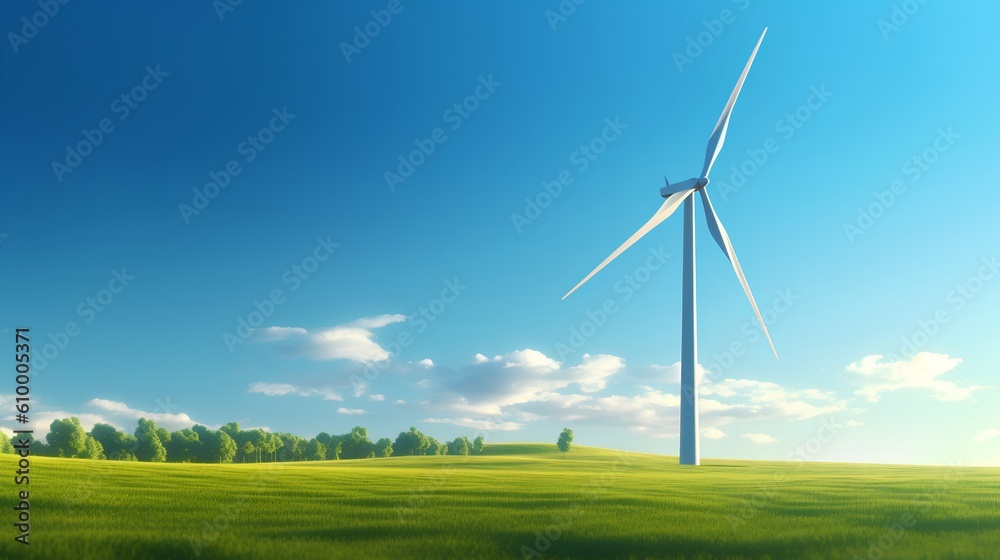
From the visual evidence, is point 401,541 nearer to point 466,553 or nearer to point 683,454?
point 466,553

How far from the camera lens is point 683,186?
6788cm

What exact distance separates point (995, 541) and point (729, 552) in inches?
245

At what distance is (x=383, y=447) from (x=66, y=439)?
72.2 meters

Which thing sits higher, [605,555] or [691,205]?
[691,205]

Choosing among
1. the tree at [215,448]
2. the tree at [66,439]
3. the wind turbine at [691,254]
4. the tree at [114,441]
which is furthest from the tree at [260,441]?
the wind turbine at [691,254]

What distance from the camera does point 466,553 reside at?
14.1m

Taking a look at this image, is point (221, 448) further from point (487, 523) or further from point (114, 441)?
point (487, 523)

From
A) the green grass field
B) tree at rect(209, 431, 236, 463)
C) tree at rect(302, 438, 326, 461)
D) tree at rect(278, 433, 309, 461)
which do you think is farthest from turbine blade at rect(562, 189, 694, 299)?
tree at rect(278, 433, 309, 461)

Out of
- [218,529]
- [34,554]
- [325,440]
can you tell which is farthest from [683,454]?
[325,440]

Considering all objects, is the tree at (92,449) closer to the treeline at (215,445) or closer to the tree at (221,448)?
the treeline at (215,445)

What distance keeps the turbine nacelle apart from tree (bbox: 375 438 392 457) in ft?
427

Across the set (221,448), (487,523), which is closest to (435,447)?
(221,448)

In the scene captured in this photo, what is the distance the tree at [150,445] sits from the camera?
142875mm

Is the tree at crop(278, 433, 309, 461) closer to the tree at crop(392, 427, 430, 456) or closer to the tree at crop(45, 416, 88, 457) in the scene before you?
the tree at crop(392, 427, 430, 456)
